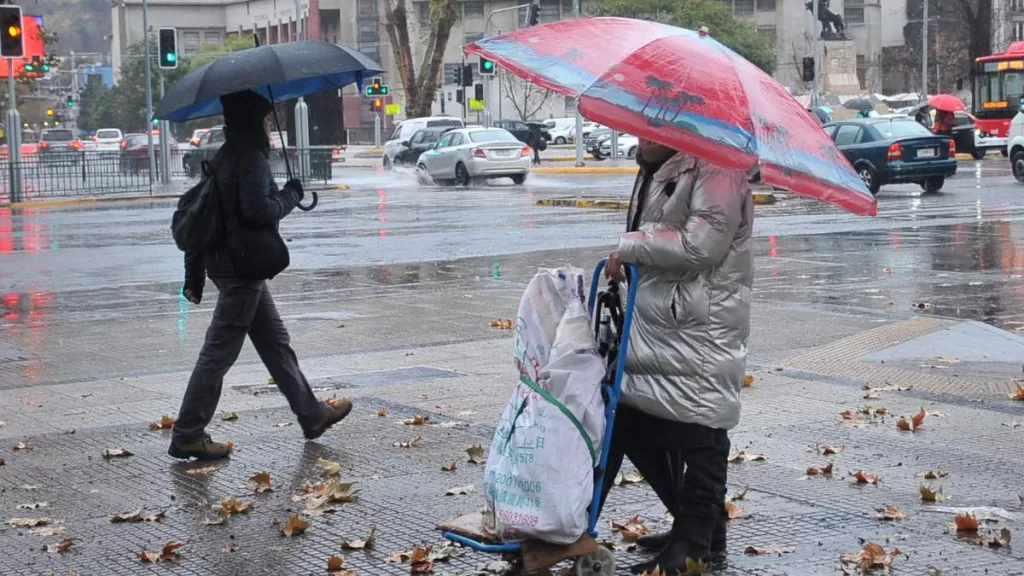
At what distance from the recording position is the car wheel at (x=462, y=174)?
38.8 meters

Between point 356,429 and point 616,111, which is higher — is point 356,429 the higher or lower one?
the lower one

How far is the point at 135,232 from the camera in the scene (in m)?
24.6

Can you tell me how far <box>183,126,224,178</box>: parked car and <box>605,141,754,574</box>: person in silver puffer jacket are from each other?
3757 centimetres

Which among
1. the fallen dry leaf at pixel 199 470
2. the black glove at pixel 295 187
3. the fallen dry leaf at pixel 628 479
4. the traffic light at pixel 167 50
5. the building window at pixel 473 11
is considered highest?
the building window at pixel 473 11

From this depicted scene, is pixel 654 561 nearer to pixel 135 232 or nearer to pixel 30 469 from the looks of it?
pixel 30 469

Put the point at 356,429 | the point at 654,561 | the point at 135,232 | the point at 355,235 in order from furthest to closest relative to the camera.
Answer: the point at 135,232 < the point at 355,235 < the point at 356,429 < the point at 654,561

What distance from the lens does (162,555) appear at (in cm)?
561

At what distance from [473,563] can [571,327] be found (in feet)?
3.50

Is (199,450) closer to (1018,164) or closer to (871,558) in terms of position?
(871,558)

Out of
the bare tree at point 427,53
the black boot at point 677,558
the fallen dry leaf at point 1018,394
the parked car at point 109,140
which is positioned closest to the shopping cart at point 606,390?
the black boot at point 677,558

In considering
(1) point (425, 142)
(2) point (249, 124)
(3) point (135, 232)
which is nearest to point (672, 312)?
(2) point (249, 124)

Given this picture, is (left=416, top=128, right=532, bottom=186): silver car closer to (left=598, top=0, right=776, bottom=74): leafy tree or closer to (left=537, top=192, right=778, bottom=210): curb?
(left=537, top=192, right=778, bottom=210): curb

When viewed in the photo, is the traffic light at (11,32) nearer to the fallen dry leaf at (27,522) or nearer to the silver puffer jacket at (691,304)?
the fallen dry leaf at (27,522)

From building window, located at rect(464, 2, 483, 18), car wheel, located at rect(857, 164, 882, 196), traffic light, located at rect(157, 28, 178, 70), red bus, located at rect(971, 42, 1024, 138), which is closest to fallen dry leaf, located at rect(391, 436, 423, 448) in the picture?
car wheel, located at rect(857, 164, 882, 196)
